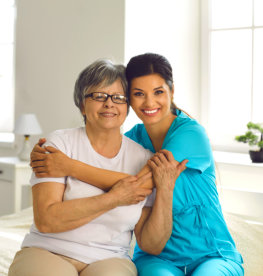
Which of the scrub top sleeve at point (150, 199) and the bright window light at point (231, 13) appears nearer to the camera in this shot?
the scrub top sleeve at point (150, 199)

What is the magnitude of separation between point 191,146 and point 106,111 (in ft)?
1.09

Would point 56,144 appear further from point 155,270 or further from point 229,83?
point 229,83

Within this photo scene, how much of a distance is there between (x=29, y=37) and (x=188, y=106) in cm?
152

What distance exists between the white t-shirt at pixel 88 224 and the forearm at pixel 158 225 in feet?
0.17

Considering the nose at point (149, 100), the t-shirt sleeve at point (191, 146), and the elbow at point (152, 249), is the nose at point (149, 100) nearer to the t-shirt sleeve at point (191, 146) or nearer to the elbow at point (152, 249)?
the t-shirt sleeve at point (191, 146)

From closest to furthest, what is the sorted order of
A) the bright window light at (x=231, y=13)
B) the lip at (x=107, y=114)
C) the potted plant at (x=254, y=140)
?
the lip at (x=107, y=114) → the potted plant at (x=254, y=140) → the bright window light at (x=231, y=13)

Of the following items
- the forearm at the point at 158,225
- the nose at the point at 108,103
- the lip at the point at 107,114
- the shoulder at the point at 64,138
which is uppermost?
the nose at the point at 108,103

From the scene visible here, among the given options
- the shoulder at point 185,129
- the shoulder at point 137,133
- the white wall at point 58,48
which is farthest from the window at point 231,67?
the shoulder at point 185,129

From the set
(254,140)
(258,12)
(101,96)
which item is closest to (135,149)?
(101,96)

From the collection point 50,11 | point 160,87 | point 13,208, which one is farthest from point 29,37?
point 160,87

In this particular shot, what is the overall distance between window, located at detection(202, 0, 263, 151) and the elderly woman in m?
1.85

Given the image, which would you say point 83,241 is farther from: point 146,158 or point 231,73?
point 231,73

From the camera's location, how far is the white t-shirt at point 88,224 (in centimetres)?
140

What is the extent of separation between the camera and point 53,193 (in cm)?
140
